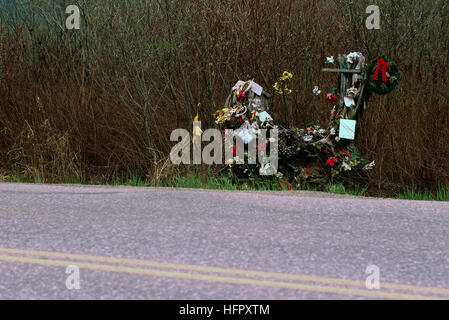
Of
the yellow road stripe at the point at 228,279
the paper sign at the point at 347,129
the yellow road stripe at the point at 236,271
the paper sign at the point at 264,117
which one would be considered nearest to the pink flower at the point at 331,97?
the paper sign at the point at 347,129

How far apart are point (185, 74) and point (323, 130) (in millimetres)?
3228

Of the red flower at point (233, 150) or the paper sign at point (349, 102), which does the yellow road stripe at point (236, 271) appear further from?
the paper sign at point (349, 102)

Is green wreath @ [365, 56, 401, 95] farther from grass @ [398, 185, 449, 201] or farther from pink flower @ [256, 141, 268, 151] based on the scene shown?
pink flower @ [256, 141, 268, 151]

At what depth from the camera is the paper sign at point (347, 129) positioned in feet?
36.2

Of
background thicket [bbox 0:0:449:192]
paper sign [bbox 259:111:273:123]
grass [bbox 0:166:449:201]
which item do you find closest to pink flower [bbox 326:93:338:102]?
paper sign [bbox 259:111:273:123]

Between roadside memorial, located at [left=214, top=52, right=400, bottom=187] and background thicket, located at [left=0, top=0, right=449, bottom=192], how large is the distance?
3.95 feet

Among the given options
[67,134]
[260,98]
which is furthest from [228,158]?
[67,134]

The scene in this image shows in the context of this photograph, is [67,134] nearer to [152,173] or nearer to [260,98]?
[152,173]

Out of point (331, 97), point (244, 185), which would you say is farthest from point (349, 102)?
point (244, 185)

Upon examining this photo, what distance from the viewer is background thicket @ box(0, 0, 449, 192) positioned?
42.9 ft

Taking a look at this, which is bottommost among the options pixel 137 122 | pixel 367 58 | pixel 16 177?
pixel 16 177

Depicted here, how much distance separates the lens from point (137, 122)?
13.3 m

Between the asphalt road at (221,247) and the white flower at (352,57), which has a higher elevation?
the white flower at (352,57)

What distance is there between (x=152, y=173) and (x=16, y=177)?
8.43 ft
